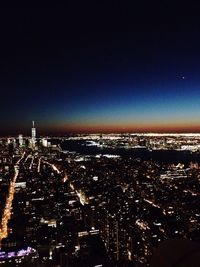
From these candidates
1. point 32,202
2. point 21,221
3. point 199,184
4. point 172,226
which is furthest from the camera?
point 199,184

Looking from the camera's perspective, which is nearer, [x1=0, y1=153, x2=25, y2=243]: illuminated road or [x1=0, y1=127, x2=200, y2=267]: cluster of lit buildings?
[x1=0, y1=127, x2=200, y2=267]: cluster of lit buildings

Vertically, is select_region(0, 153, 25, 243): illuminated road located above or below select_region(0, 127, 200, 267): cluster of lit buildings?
below

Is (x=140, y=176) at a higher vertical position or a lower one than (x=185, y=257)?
lower

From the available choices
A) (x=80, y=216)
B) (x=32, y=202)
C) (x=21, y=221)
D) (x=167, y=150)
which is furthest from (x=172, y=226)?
(x=167, y=150)

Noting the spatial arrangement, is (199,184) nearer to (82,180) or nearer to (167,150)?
(82,180)

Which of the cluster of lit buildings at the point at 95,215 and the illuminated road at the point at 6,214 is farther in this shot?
the illuminated road at the point at 6,214

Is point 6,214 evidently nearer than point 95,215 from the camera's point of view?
No

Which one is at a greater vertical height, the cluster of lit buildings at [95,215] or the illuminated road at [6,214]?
the cluster of lit buildings at [95,215]

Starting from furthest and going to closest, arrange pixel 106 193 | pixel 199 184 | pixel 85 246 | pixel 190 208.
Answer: pixel 199 184 < pixel 106 193 < pixel 190 208 < pixel 85 246
